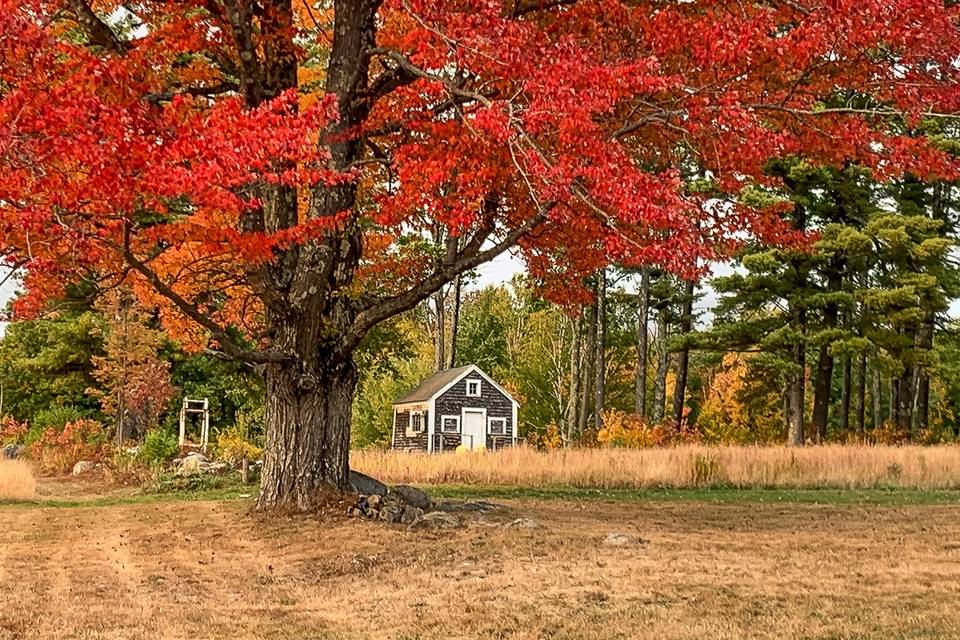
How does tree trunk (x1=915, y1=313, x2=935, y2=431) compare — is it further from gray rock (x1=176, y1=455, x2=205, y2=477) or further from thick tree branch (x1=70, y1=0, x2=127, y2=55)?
thick tree branch (x1=70, y1=0, x2=127, y2=55)

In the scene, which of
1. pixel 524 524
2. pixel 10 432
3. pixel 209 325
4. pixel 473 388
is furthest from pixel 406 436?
pixel 209 325

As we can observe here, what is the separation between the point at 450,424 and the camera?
34750 mm

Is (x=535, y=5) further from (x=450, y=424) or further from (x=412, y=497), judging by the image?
(x=450, y=424)

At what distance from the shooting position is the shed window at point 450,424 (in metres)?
34.6

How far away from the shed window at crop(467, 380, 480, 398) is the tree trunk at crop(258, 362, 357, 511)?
75.7 feet

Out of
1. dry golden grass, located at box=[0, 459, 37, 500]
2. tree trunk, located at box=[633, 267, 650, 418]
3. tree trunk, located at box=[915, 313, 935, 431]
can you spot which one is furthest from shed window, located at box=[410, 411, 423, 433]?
dry golden grass, located at box=[0, 459, 37, 500]

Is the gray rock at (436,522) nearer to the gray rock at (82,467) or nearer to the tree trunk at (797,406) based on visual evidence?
the gray rock at (82,467)

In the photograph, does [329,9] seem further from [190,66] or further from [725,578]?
[725,578]

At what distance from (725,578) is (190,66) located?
32.0ft

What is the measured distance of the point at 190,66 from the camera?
42.6 ft

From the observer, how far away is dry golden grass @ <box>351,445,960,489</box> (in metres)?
17.4

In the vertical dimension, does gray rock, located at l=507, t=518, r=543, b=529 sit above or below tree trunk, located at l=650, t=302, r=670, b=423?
below

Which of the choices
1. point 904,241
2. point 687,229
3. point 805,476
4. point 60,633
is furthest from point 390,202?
point 904,241

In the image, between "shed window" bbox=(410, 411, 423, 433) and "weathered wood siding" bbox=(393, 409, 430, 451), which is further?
"shed window" bbox=(410, 411, 423, 433)
